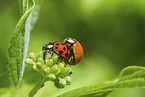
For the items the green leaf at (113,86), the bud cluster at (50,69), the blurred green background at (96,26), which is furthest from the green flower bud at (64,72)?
the blurred green background at (96,26)

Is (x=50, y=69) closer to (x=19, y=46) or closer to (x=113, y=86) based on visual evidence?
(x=19, y=46)

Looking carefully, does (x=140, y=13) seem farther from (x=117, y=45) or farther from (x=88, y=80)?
(x=88, y=80)

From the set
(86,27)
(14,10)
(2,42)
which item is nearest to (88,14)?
(86,27)

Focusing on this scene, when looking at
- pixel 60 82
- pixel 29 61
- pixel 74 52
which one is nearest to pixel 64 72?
pixel 60 82

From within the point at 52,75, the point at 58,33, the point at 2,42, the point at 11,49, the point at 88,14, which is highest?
the point at 88,14

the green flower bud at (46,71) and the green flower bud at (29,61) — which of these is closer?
the green flower bud at (46,71)

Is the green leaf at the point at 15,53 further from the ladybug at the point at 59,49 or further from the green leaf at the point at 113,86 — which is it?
the ladybug at the point at 59,49
